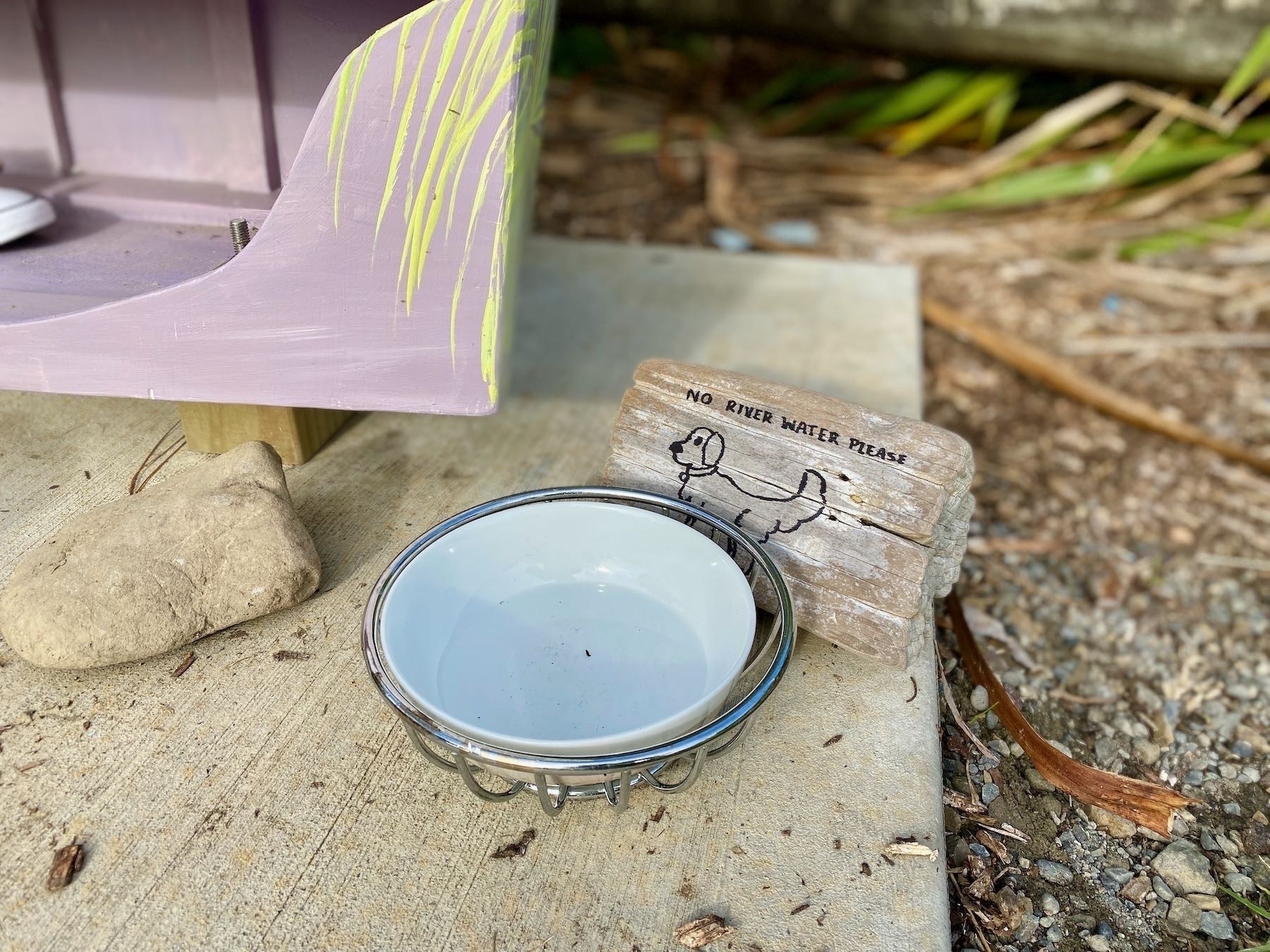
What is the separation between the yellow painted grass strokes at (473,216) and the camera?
1454 mm

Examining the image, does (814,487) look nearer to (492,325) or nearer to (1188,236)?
(492,325)

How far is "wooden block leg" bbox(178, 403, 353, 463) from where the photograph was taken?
5.80ft

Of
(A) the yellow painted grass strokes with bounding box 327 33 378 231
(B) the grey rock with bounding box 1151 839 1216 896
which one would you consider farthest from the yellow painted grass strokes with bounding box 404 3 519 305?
(B) the grey rock with bounding box 1151 839 1216 896

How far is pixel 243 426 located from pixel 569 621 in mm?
685

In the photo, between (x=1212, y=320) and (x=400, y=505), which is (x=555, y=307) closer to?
(x=400, y=505)

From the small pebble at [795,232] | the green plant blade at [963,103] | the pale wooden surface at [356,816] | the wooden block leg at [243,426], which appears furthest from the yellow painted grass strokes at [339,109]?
the green plant blade at [963,103]

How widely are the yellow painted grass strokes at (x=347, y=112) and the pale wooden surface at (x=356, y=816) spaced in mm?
529

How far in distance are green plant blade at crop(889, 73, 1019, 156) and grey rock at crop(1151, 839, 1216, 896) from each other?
8.64 feet

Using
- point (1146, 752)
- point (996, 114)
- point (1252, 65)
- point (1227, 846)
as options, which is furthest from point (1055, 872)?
point (996, 114)

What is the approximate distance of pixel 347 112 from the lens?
4.67 feet

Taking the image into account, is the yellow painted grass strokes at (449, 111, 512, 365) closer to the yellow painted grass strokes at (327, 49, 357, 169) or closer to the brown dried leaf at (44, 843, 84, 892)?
the yellow painted grass strokes at (327, 49, 357, 169)

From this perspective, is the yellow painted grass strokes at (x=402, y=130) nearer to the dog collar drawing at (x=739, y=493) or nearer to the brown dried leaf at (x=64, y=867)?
the dog collar drawing at (x=739, y=493)

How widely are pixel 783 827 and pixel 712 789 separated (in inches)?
3.9

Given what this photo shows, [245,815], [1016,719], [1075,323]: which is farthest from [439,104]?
[1075,323]
